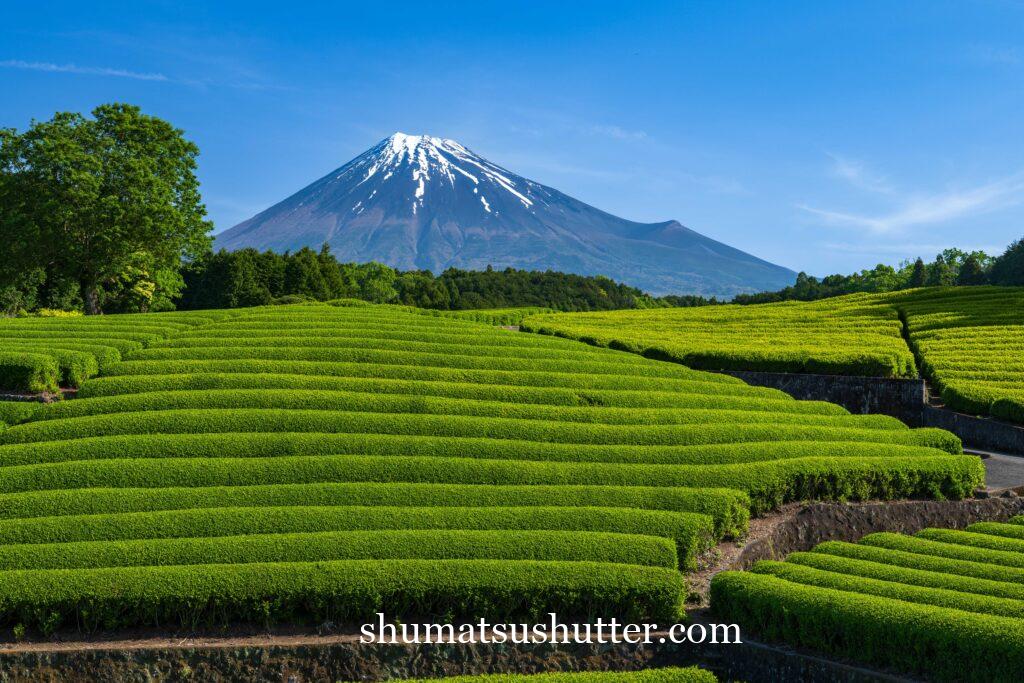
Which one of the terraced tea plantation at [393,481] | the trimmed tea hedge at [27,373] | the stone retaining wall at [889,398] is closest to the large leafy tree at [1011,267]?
the stone retaining wall at [889,398]

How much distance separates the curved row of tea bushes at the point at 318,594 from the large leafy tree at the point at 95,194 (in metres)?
33.3

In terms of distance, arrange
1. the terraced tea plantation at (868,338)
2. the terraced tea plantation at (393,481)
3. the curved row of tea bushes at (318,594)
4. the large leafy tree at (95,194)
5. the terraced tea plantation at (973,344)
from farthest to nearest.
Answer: the large leafy tree at (95,194)
the terraced tea plantation at (868,338)
the terraced tea plantation at (973,344)
the terraced tea plantation at (393,481)
the curved row of tea bushes at (318,594)

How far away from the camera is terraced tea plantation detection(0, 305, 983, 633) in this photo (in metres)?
11.9

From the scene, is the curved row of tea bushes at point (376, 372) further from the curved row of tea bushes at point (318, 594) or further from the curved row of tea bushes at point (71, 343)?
the curved row of tea bushes at point (318, 594)

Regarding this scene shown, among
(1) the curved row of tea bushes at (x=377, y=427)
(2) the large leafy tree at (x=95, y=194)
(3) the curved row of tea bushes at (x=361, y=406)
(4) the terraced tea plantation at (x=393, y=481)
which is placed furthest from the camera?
(2) the large leafy tree at (x=95, y=194)

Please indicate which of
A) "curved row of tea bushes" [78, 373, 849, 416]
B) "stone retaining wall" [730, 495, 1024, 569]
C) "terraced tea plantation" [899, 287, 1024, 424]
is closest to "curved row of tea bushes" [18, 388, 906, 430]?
"curved row of tea bushes" [78, 373, 849, 416]

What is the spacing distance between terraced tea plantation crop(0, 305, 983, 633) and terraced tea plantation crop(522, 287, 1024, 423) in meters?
6.76

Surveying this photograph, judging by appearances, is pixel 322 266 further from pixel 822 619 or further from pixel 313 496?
pixel 822 619

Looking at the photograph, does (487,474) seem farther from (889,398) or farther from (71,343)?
(889,398)

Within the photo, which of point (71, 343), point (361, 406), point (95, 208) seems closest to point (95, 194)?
point (95, 208)

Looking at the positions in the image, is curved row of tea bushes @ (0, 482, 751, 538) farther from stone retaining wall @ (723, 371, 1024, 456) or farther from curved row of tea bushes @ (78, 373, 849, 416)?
stone retaining wall @ (723, 371, 1024, 456)

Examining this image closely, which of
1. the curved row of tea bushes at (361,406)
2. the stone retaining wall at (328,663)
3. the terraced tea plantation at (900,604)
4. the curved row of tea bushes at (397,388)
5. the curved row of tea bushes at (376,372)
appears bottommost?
the stone retaining wall at (328,663)

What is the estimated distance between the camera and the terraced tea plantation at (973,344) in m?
26.2

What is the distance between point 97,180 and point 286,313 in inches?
643
